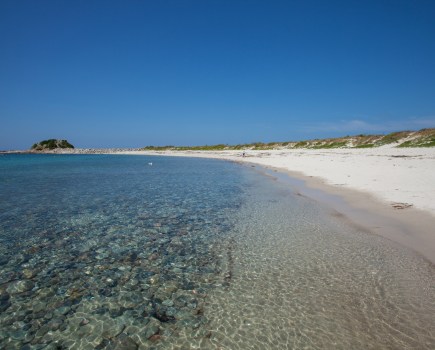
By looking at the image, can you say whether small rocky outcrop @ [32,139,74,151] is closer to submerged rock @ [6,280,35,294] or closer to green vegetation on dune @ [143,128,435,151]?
green vegetation on dune @ [143,128,435,151]

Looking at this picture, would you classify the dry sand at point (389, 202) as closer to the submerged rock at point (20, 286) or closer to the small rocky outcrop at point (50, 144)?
the submerged rock at point (20, 286)

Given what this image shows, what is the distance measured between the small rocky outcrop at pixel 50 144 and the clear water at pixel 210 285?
14548 centimetres

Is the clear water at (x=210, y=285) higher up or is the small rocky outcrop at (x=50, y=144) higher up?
the small rocky outcrop at (x=50, y=144)

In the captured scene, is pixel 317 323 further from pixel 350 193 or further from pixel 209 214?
pixel 350 193

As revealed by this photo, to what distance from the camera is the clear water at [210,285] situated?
4.34 metres

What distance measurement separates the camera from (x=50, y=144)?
13725cm

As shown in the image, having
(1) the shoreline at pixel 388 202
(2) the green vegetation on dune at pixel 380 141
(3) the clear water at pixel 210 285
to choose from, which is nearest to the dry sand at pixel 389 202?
(1) the shoreline at pixel 388 202

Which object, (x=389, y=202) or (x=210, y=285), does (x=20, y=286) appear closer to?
(x=210, y=285)

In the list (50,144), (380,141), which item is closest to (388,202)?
(380,141)

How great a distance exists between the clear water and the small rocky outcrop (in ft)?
477

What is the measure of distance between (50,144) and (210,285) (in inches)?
6117

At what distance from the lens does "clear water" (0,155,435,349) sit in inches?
171

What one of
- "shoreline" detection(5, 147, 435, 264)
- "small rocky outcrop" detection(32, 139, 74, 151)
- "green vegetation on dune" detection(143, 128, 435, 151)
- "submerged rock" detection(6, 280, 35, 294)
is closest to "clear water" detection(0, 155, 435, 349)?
"submerged rock" detection(6, 280, 35, 294)

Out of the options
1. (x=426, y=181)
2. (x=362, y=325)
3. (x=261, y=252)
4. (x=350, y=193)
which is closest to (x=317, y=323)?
(x=362, y=325)
